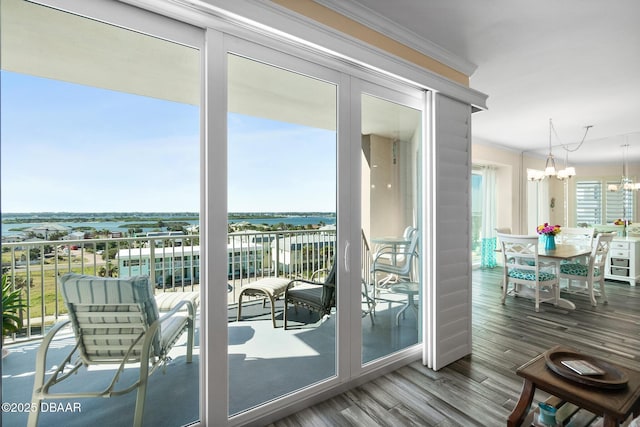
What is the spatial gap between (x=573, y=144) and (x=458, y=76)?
479 centimetres

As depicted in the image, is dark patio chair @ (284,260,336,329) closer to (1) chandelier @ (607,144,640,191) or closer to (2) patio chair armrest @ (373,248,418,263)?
(2) patio chair armrest @ (373,248,418,263)

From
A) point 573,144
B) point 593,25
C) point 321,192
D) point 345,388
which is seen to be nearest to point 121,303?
point 321,192

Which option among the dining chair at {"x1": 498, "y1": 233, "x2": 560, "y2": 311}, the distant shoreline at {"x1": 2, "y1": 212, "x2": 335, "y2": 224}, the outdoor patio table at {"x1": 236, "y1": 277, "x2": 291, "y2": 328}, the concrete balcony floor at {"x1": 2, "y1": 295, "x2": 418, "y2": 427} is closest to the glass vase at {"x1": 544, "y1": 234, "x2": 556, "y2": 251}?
the dining chair at {"x1": 498, "y1": 233, "x2": 560, "y2": 311}

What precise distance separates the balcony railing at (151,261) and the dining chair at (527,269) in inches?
126

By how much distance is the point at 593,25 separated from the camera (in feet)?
7.36

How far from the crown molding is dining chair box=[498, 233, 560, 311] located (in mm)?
2424

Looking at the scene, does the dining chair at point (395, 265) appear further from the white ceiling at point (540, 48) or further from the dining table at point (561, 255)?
the dining table at point (561, 255)

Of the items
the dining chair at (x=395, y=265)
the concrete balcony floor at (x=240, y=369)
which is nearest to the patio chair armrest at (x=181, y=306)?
the concrete balcony floor at (x=240, y=369)

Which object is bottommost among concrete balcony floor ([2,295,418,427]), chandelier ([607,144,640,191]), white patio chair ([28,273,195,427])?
concrete balcony floor ([2,295,418,427])

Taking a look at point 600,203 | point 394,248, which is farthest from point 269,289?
point 600,203

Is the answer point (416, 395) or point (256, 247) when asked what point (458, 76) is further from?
point (416, 395)

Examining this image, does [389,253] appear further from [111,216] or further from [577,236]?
[577,236]

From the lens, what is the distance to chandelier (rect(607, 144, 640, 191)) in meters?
5.51

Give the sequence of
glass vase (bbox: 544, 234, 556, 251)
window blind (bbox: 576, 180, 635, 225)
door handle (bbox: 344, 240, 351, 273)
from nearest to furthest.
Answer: door handle (bbox: 344, 240, 351, 273) → glass vase (bbox: 544, 234, 556, 251) → window blind (bbox: 576, 180, 635, 225)
